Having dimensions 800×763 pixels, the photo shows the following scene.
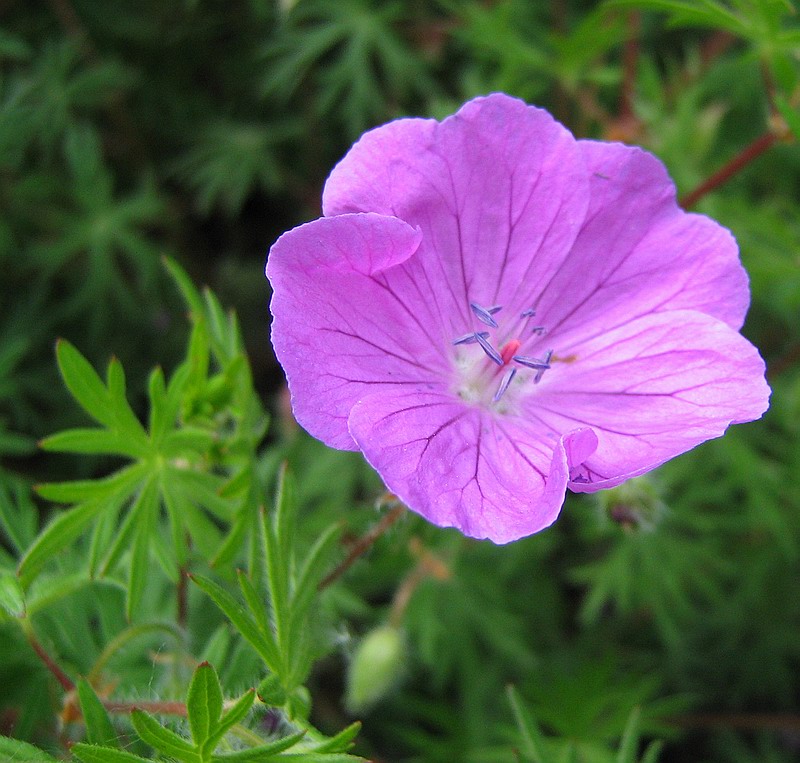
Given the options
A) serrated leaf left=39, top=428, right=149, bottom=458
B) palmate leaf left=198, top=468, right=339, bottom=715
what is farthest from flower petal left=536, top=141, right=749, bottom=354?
serrated leaf left=39, top=428, right=149, bottom=458

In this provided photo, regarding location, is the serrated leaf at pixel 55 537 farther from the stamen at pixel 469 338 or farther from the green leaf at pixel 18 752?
the stamen at pixel 469 338

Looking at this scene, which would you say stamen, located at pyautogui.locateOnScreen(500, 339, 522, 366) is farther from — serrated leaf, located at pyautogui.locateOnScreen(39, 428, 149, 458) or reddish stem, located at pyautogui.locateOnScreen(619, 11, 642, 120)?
reddish stem, located at pyautogui.locateOnScreen(619, 11, 642, 120)

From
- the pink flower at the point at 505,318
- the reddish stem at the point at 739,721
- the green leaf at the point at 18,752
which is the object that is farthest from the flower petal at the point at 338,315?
the reddish stem at the point at 739,721

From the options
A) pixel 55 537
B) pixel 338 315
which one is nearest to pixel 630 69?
pixel 338 315

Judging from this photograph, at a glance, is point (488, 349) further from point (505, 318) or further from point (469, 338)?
point (505, 318)

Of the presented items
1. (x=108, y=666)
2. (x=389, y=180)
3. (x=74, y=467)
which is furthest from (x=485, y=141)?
(x=74, y=467)

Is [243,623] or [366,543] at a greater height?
[243,623]
